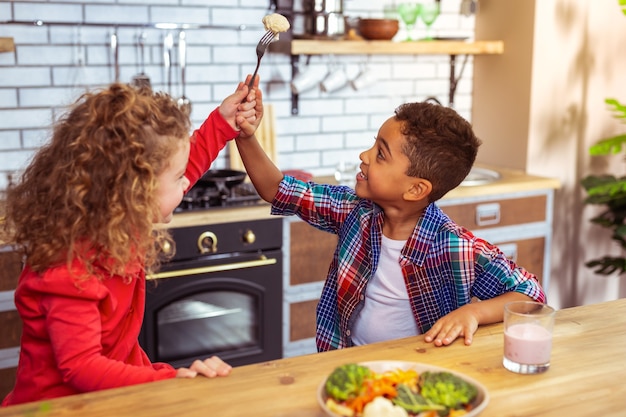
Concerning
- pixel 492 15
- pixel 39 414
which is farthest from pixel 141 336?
pixel 492 15

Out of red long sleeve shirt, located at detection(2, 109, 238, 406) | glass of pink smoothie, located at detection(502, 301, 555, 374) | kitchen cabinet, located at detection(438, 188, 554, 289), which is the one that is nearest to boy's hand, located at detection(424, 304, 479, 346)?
glass of pink smoothie, located at detection(502, 301, 555, 374)

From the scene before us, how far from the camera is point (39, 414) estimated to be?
1.32 metres

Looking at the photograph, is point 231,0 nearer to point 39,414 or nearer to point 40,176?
point 40,176

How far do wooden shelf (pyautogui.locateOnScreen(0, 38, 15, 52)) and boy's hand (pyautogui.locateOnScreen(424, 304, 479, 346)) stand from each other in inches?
81.2

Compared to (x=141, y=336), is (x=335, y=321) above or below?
above

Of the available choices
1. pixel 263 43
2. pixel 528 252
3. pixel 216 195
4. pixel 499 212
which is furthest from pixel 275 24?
pixel 528 252

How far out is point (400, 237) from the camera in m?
2.06

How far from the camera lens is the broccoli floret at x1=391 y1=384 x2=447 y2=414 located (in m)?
1.25

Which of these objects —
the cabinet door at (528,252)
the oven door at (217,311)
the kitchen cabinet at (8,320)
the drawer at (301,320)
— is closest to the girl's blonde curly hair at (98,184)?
the kitchen cabinet at (8,320)

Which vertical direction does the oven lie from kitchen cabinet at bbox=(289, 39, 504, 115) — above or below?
below

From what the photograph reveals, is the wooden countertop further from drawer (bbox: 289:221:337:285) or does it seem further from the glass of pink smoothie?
drawer (bbox: 289:221:337:285)

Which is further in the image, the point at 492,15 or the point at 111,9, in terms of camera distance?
the point at 492,15

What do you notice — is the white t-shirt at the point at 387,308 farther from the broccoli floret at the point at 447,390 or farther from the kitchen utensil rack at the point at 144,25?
the kitchen utensil rack at the point at 144,25

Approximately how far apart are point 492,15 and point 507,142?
67cm
